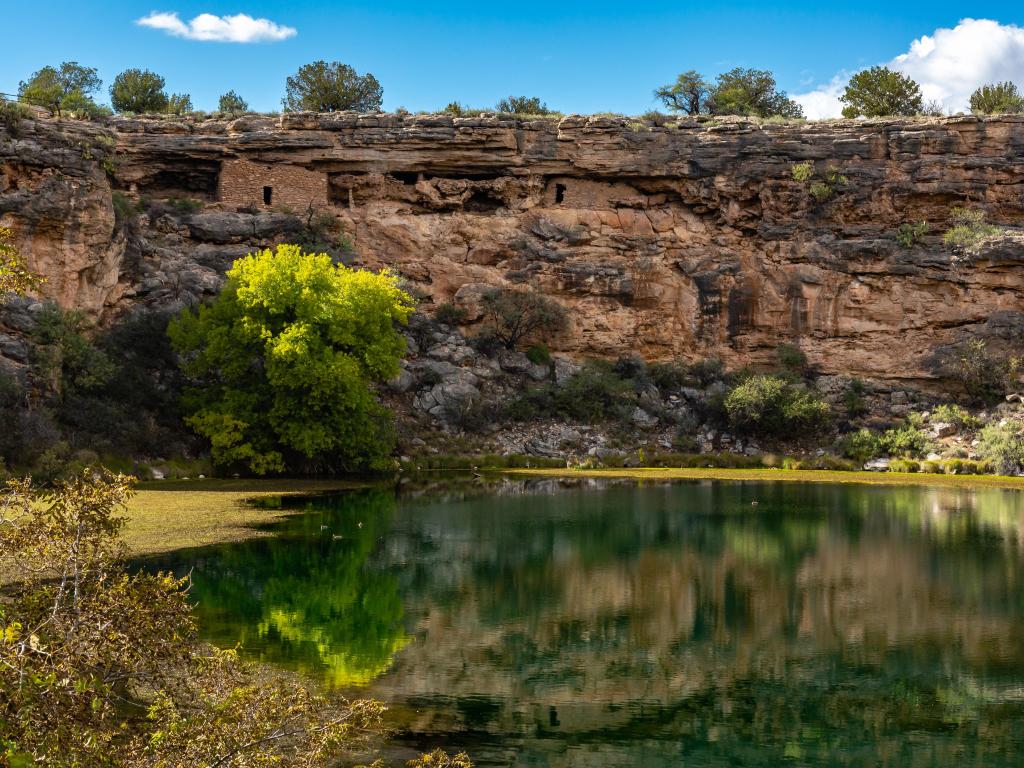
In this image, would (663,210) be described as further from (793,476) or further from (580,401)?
(793,476)

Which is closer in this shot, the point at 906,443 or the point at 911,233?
the point at 906,443

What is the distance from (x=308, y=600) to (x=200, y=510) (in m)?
10.7

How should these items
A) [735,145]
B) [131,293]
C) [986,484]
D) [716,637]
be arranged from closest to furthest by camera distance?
[716,637]
[986,484]
[131,293]
[735,145]

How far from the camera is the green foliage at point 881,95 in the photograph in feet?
192

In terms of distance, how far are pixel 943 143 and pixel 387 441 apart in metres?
31.3

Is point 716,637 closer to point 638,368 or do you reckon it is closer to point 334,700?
point 334,700

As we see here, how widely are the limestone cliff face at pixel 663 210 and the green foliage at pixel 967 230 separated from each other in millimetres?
559

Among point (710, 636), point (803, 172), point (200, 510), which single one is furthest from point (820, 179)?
point (710, 636)

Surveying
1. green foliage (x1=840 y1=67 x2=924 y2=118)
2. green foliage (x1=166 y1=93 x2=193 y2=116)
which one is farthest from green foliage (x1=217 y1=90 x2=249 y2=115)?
green foliage (x1=840 y1=67 x2=924 y2=118)

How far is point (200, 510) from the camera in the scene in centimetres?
2723

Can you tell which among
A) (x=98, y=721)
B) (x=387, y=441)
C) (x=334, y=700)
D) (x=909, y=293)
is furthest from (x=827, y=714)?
(x=909, y=293)

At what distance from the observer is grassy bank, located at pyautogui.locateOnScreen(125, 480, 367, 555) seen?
872 inches

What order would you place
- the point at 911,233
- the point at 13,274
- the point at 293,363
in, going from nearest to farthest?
1. the point at 13,274
2. the point at 293,363
3. the point at 911,233

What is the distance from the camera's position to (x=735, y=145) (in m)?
53.2
